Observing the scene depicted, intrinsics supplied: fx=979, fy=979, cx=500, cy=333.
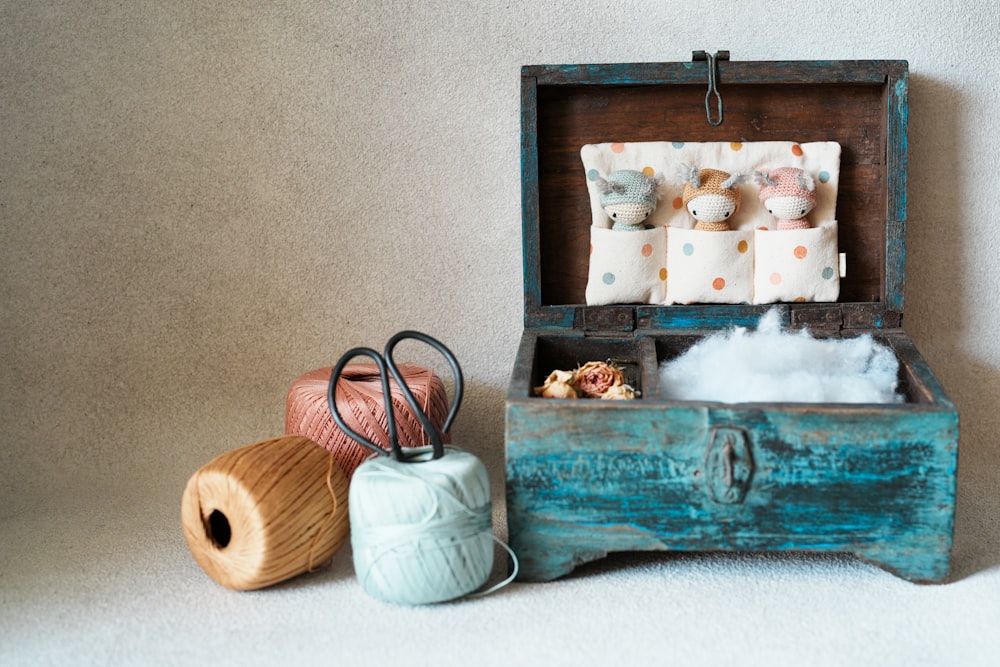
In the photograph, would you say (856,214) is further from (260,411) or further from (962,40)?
(260,411)

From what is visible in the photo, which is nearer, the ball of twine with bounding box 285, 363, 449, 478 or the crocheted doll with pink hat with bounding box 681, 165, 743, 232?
the ball of twine with bounding box 285, 363, 449, 478

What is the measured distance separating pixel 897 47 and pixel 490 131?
730 mm

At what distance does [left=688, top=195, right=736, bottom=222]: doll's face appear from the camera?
5.42 feet

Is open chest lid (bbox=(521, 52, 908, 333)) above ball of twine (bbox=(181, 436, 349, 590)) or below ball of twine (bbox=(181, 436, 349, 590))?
above

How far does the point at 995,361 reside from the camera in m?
1.81

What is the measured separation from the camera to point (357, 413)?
1.55 metres

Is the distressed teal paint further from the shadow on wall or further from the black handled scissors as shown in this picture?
the shadow on wall

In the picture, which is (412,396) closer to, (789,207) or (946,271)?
(789,207)

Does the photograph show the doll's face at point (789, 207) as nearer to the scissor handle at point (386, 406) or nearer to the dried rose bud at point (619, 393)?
the dried rose bud at point (619, 393)

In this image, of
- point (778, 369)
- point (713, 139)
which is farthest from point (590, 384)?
point (713, 139)

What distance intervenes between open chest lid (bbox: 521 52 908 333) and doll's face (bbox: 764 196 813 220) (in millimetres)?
114

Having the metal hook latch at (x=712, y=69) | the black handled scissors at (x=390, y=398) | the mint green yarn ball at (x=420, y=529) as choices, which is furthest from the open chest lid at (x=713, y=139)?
the mint green yarn ball at (x=420, y=529)

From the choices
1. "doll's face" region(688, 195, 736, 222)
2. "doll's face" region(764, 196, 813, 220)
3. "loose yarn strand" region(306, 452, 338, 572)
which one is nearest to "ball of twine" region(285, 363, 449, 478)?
"loose yarn strand" region(306, 452, 338, 572)

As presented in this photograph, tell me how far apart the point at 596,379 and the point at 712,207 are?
372 mm
